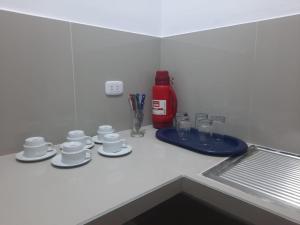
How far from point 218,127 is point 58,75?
0.73 m

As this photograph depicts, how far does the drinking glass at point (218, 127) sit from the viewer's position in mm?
948

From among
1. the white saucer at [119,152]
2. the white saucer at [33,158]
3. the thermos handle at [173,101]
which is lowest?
the white saucer at [33,158]

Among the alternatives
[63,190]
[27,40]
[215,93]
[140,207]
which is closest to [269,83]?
[215,93]

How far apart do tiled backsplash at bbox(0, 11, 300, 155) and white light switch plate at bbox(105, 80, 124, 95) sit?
0.02m

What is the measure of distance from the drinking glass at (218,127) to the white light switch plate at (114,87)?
46 cm

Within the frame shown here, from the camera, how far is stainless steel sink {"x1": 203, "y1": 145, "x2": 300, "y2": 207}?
1.75ft

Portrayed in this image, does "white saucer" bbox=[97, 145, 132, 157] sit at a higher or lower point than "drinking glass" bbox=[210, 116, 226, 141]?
lower

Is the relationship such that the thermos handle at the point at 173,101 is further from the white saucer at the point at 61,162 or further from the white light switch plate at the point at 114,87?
the white saucer at the point at 61,162

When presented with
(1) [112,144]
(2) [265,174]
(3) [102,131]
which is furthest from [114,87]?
(2) [265,174]

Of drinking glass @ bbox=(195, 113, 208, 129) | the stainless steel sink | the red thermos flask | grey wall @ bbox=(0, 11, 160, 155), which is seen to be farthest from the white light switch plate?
the stainless steel sink

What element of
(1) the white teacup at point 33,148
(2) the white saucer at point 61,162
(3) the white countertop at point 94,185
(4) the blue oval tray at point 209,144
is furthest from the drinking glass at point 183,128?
(1) the white teacup at point 33,148

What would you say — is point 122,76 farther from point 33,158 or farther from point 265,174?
point 265,174

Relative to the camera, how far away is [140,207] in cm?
52

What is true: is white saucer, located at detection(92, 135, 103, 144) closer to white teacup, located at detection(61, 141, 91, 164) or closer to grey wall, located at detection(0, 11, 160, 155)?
grey wall, located at detection(0, 11, 160, 155)
